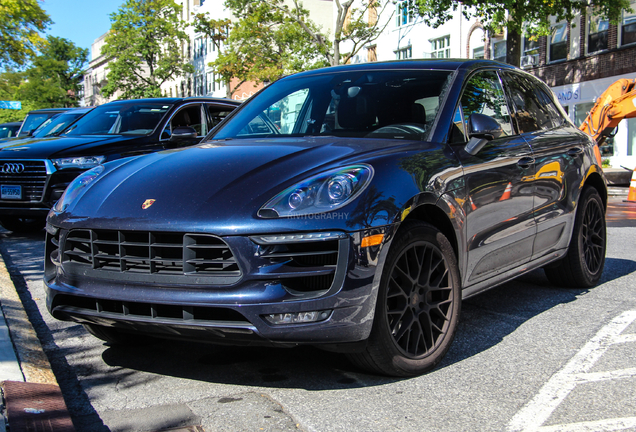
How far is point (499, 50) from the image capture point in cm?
3177

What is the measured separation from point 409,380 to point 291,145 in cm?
144

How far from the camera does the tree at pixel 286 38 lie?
3123cm

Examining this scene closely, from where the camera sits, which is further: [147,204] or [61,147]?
[61,147]

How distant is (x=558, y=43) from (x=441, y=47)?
21.7 feet

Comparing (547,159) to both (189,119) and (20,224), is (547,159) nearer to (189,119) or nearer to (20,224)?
(189,119)

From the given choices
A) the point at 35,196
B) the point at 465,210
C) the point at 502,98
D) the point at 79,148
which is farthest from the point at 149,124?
the point at 465,210

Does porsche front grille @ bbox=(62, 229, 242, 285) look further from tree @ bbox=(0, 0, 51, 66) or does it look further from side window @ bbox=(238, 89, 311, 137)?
tree @ bbox=(0, 0, 51, 66)

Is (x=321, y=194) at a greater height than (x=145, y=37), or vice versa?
(x=145, y=37)

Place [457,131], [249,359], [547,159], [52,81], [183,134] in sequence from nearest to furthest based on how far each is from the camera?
[249,359], [457,131], [547,159], [183,134], [52,81]

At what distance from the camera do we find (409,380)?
363 cm

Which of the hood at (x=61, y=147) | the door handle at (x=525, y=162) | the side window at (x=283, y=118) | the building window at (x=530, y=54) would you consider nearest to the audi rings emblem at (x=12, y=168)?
the hood at (x=61, y=147)

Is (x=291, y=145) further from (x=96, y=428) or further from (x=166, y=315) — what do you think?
(x=96, y=428)

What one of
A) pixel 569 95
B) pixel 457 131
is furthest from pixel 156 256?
pixel 569 95

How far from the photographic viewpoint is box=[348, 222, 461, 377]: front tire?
3416 mm
